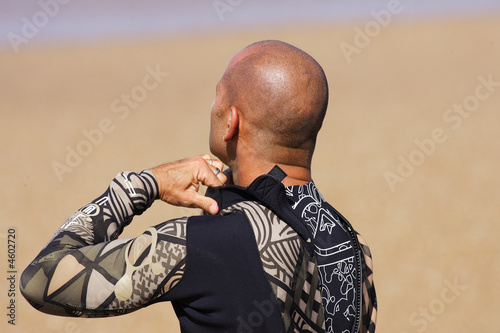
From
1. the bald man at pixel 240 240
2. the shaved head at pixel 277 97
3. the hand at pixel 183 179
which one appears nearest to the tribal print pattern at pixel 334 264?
the bald man at pixel 240 240

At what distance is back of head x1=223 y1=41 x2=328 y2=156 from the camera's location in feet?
7.00

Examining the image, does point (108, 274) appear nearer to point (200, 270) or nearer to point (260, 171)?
point (200, 270)

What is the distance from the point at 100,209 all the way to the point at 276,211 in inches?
22.9

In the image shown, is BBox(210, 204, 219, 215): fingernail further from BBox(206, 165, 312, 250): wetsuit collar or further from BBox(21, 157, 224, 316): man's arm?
BBox(21, 157, 224, 316): man's arm

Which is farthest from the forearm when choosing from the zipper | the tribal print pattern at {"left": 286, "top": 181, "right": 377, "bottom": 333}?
the zipper

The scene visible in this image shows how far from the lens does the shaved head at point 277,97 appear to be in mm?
2137

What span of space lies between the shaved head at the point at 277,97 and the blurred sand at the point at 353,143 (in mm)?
6152

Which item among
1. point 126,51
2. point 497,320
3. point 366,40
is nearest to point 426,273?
point 497,320

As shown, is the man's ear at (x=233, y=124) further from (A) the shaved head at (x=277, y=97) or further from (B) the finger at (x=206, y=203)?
(B) the finger at (x=206, y=203)

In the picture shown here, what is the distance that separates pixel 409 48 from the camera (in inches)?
828

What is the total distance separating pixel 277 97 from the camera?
213 cm

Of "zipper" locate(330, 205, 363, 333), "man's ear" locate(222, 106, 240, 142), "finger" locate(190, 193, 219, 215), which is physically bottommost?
"zipper" locate(330, 205, 363, 333)

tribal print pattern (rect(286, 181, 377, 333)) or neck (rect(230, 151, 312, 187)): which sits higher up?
neck (rect(230, 151, 312, 187))

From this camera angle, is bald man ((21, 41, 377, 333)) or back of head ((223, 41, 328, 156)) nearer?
bald man ((21, 41, 377, 333))
